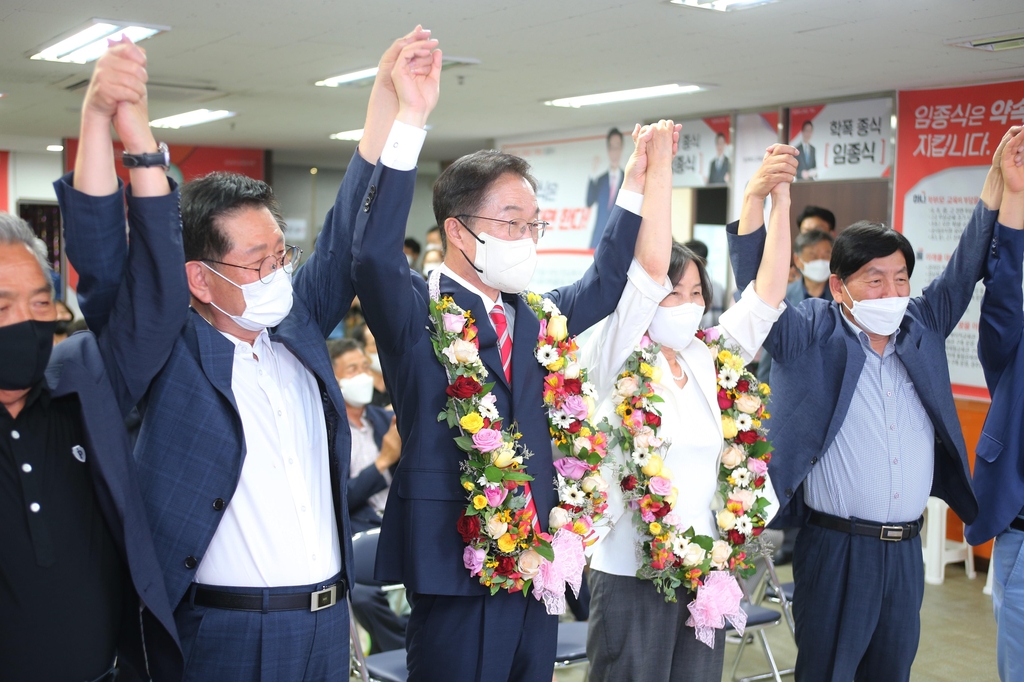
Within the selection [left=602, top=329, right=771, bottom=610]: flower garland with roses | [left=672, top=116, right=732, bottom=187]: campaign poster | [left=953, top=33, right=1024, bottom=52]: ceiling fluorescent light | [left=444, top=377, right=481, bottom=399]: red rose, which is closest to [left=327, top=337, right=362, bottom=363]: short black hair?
[left=602, top=329, right=771, bottom=610]: flower garland with roses

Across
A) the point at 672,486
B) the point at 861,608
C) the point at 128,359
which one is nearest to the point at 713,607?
the point at 672,486

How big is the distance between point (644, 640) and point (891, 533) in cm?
98

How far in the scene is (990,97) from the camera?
22.8 feet

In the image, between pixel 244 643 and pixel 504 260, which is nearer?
pixel 244 643

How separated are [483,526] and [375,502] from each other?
2.65 metres

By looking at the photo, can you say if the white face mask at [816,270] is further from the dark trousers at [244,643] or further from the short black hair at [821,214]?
the dark trousers at [244,643]

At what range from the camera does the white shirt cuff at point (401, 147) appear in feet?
7.03

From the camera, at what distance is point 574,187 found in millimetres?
10734

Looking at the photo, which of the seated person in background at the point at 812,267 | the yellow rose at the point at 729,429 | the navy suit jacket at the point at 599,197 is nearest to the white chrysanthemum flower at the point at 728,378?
the yellow rose at the point at 729,429

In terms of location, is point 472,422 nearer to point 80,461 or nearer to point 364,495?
point 80,461

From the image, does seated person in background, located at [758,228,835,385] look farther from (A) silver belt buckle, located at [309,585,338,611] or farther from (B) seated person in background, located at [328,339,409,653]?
(A) silver belt buckle, located at [309,585,338,611]

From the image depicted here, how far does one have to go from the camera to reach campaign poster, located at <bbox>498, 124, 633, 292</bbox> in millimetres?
10219

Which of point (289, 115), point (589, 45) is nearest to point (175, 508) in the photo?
point (589, 45)

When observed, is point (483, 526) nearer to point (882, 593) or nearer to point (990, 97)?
point (882, 593)
